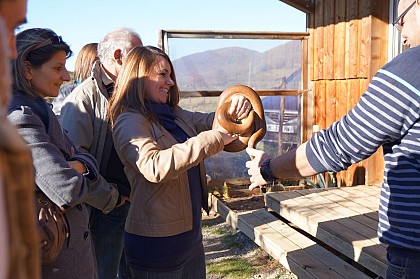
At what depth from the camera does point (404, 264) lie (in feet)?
5.74

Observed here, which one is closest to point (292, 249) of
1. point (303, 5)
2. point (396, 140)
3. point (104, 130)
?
point (104, 130)

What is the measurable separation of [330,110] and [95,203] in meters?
5.48

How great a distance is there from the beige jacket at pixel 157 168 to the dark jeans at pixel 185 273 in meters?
0.21

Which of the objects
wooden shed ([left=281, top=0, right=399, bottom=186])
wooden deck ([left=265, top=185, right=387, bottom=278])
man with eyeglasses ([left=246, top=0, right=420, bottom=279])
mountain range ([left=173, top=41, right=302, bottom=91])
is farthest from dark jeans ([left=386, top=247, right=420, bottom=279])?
mountain range ([left=173, top=41, right=302, bottom=91])

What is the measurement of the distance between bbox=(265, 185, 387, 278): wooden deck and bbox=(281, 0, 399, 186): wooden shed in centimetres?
87

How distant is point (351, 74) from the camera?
6.49 metres

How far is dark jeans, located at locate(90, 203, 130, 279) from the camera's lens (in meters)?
3.09

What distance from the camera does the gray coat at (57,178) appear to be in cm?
185

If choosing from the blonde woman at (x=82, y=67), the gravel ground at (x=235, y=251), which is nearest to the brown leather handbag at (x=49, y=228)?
the blonde woman at (x=82, y=67)

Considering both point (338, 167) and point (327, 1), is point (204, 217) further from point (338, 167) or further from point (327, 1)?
point (338, 167)

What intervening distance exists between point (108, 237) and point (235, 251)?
3111 millimetres

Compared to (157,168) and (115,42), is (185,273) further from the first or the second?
(115,42)

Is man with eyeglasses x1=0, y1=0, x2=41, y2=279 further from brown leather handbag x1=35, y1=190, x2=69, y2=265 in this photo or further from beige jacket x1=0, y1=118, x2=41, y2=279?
brown leather handbag x1=35, y1=190, x2=69, y2=265

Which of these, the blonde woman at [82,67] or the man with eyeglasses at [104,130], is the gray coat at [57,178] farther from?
the blonde woman at [82,67]
